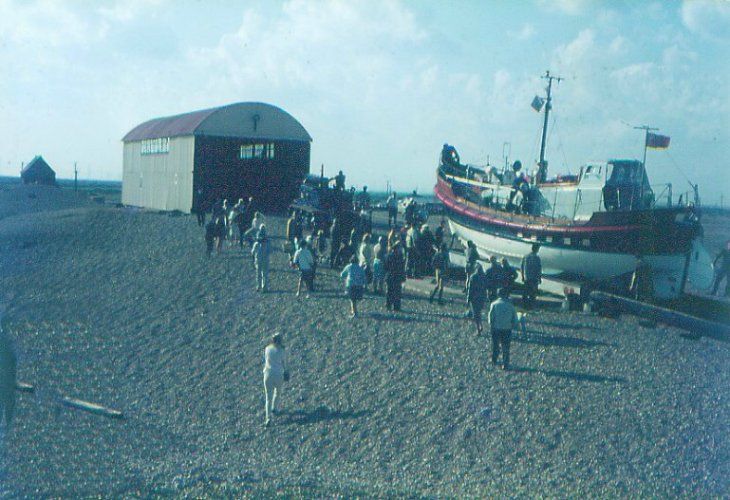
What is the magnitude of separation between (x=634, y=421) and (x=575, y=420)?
893mm

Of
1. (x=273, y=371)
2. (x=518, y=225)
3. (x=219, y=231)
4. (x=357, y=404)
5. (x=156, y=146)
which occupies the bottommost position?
(x=357, y=404)

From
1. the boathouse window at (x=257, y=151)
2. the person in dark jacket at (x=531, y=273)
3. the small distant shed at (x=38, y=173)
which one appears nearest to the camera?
the person in dark jacket at (x=531, y=273)

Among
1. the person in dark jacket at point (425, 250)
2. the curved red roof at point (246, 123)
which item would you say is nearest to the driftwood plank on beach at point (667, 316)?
the person in dark jacket at point (425, 250)

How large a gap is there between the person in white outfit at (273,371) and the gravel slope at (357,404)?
1.25 feet

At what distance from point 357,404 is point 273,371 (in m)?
1.68

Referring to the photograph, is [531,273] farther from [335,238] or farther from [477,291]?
[335,238]

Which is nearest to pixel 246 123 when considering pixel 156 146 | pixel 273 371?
pixel 156 146

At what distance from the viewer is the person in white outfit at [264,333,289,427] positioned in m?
12.0

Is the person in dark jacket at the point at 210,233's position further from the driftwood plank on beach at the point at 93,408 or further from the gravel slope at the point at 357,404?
the driftwood plank on beach at the point at 93,408

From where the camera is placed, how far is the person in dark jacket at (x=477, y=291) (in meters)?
14.7

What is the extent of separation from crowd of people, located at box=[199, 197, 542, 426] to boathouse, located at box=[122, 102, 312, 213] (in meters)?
9.49

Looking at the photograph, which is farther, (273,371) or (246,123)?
(246,123)

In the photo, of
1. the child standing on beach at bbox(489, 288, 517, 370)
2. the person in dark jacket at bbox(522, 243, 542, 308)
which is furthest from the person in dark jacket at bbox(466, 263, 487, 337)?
the person in dark jacket at bbox(522, 243, 542, 308)

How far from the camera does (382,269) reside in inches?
739
